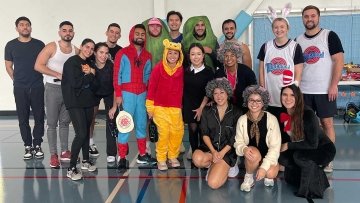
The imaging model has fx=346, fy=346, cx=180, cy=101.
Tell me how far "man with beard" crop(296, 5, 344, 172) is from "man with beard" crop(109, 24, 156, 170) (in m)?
1.73

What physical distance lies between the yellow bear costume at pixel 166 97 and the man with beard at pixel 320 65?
133 cm

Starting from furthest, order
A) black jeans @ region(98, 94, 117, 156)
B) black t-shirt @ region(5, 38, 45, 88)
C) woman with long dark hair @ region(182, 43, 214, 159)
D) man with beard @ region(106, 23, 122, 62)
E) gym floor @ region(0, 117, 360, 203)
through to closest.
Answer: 1. man with beard @ region(106, 23, 122, 62)
2. black t-shirt @ region(5, 38, 45, 88)
3. black jeans @ region(98, 94, 117, 156)
4. woman with long dark hair @ region(182, 43, 214, 159)
5. gym floor @ region(0, 117, 360, 203)

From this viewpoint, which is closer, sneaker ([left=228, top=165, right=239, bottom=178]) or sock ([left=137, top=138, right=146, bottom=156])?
sneaker ([left=228, top=165, right=239, bottom=178])

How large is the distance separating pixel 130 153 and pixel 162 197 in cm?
168

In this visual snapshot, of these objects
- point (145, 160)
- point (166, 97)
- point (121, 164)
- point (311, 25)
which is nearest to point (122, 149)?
point (121, 164)

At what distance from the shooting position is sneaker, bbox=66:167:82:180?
12.1 ft

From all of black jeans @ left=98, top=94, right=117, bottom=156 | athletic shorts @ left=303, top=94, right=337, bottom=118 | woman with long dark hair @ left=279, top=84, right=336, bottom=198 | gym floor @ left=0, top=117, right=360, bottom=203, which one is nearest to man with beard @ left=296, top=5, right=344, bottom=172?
athletic shorts @ left=303, top=94, right=337, bottom=118

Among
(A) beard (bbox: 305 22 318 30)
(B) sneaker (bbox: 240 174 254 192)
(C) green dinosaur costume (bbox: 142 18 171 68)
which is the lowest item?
(B) sneaker (bbox: 240 174 254 192)

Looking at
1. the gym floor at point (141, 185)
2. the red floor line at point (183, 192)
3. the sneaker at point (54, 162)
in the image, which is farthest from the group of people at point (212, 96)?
the red floor line at point (183, 192)

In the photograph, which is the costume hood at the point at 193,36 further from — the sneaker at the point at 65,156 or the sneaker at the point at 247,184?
the sneaker at the point at 65,156

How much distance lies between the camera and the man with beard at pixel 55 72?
396cm

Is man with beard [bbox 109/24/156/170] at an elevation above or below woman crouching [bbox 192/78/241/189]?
above

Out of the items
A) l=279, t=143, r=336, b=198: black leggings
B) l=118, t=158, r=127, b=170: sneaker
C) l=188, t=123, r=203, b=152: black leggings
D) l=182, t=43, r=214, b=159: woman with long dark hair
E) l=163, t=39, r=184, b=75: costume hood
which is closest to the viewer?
l=279, t=143, r=336, b=198: black leggings

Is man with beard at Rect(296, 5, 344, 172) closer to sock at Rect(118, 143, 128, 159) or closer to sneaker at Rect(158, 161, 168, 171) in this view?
sneaker at Rect(158, 161, 168, 171)
